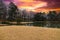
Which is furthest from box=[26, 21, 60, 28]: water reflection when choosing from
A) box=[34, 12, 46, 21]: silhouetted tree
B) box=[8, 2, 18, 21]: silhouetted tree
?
box=[8, 2, 18, 21]: silhouetted tree

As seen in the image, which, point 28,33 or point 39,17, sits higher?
point 39,17

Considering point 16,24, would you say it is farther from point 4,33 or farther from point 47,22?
point 47,22

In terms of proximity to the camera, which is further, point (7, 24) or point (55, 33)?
point (7, 24)

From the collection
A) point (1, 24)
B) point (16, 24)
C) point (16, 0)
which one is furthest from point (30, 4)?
point (1, 24)

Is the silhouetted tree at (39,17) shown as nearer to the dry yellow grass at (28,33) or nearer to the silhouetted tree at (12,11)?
A: the dry yellow grass at (28,33)

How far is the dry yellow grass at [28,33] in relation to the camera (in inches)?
141

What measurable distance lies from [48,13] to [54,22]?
26 cm

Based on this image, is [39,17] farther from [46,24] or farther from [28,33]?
[28,33]

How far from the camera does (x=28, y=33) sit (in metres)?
3.66

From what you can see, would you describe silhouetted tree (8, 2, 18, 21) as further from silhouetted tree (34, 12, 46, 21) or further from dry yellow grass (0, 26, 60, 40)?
silhouetted tree (34, 12, 46, 21)

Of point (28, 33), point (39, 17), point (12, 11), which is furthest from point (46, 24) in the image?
point (12, 11)

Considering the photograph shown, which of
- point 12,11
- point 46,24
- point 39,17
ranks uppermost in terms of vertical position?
point 12,11

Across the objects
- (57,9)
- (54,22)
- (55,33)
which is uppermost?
(57,9)

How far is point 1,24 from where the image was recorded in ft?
12.7
